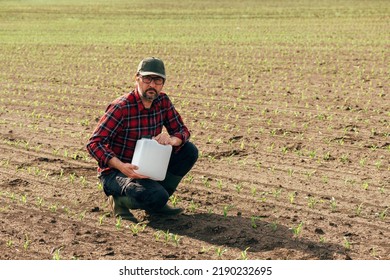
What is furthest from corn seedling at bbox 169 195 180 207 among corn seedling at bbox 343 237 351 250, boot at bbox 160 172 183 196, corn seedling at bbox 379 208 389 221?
corn seedling at bbox 379 208 389 221

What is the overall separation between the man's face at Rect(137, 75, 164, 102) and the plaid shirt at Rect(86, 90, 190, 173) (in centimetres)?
12

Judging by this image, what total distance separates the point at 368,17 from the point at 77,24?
38.7ft

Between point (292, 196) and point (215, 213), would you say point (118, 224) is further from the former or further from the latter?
point (292, 196)

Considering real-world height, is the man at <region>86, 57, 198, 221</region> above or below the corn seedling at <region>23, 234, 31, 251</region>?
above

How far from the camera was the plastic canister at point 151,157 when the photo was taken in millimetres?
6789

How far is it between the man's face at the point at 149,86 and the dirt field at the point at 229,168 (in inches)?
43.8

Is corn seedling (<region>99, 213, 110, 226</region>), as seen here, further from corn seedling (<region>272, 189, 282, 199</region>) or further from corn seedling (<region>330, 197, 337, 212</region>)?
corn seedling (<region>330, 197, 337, 212</region>)

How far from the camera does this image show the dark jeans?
6.82 meters

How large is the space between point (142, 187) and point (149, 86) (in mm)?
862

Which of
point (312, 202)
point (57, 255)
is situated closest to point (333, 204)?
point (312, 202)

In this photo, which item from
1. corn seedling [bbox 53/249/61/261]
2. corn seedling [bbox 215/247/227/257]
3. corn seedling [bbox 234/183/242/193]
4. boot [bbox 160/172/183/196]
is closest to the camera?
corn seedling [bbox 53/249/61/261]

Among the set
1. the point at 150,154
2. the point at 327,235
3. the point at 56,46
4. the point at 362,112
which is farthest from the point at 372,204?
the point at 56,46

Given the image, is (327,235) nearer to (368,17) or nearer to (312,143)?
(312,143)

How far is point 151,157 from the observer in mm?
6812
